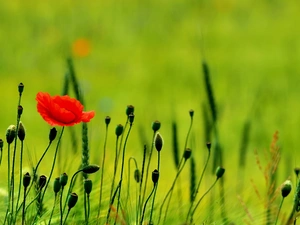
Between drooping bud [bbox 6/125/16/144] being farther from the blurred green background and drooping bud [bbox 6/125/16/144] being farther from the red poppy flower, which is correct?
the blurred green background

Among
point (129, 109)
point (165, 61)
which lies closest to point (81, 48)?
point (165, 61)

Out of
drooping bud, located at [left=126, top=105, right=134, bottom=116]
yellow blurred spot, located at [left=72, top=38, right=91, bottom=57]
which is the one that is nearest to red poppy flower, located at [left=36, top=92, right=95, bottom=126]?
drooping bud, located at [left=126, top=105, right=134, bottom=116]

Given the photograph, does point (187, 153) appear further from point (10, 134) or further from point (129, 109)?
point (10, 134)

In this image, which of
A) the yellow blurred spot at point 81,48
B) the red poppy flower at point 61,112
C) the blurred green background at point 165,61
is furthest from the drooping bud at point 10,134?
the yellow blurred spot at point 81,48

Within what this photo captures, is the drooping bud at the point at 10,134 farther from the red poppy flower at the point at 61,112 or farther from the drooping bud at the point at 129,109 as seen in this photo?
the drooping bud at the point at 129,109

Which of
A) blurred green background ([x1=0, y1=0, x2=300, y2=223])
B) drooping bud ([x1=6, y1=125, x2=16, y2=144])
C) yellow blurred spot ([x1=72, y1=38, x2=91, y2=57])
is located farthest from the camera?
yellow blurred spot ([x1=72, y1=38, x2=91, y2=57])

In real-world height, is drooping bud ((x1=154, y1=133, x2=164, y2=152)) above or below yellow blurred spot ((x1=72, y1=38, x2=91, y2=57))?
below
